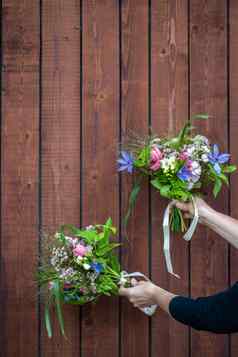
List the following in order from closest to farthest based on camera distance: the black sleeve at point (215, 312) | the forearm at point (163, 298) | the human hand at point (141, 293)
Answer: the black sleeve at point (215, 312), the forearm at point (163, 298), the human hand at point (141, 293)

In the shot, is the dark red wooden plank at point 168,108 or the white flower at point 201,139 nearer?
the white flower at point 201,139

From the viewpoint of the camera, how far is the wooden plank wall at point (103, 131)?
2379mm

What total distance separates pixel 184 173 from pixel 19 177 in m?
0.70

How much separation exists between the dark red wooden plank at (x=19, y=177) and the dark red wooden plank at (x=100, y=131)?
0.68 ft

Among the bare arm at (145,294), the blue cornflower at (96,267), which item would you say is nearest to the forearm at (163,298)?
the bare arm at (145,294)

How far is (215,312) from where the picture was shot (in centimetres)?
179

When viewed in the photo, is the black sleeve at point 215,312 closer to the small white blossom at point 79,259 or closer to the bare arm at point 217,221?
the bare arm at point 217,221

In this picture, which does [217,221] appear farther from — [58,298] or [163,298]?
[58,298]

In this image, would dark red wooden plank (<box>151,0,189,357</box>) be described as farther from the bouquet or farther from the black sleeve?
the black sleeve

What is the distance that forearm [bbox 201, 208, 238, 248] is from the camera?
2.04 meters

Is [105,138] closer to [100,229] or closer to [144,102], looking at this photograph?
[144,102]

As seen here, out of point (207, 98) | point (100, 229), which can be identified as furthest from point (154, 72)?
point (100, 229)

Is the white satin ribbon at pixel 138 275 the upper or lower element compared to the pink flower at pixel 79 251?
lower

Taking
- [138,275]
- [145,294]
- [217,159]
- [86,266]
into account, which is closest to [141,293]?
[145,294]
